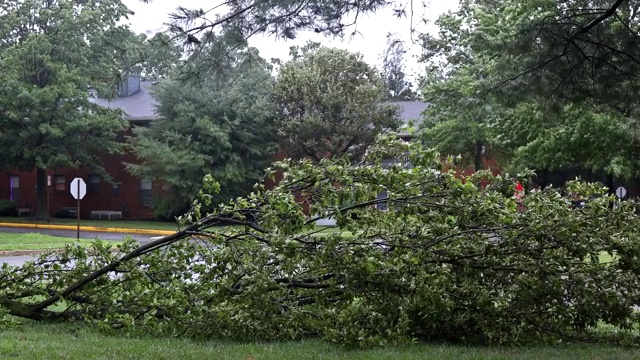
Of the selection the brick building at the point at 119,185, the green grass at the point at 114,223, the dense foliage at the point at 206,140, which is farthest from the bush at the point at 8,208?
the dense foliage at the point at 206,140

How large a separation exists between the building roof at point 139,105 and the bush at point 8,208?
7701 millimetres

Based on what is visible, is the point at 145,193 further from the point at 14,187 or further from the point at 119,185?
the point at 14,187

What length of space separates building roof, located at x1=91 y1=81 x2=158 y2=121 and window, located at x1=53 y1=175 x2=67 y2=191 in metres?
5.46

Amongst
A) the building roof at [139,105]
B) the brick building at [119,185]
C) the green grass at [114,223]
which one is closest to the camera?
the green grass at [114,223]

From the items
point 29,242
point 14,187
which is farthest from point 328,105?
point 14,187

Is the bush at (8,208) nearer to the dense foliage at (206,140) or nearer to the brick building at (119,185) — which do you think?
the brick building at (119,185)

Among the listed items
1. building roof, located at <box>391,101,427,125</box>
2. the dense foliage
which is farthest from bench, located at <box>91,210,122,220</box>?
building roof, located at <box>391,101,427,125</box>

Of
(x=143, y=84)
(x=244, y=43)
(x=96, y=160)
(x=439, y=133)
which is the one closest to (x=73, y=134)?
(x=96, y=160)

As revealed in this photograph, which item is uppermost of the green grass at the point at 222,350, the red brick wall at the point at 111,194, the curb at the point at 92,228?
the red brick wall at the point at 111,194

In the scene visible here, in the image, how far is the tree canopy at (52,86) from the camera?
35.2 m

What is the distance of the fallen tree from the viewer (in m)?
7.77

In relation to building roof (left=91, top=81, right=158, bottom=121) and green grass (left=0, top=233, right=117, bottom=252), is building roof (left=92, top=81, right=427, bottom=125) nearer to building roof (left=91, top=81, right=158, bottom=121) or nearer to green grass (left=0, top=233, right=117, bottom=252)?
building roof (left=91, top=81, right=158, bottom=121)

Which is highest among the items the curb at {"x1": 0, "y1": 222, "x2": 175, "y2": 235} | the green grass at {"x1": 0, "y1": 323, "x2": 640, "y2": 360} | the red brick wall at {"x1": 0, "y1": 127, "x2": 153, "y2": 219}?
the red brick wall at {"x1": 0, "y1": 127, "x2": 153, "y2": 219}

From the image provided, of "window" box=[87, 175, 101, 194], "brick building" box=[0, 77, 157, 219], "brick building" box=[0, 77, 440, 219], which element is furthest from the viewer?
"window" box=[87, 175, 101, 194]
